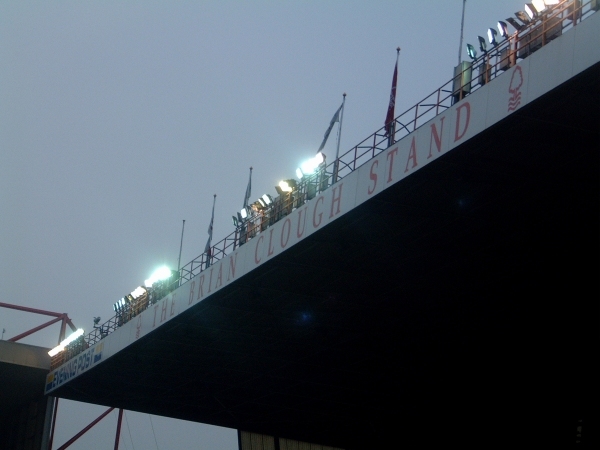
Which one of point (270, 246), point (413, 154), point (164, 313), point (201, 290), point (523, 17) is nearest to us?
point (413, 154)

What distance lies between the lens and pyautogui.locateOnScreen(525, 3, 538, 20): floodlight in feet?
86.7

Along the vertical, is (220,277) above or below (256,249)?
above

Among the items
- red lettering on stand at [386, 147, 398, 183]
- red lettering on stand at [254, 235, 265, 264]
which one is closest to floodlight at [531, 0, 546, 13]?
red lettering on stand at [386, 147, 398, 183]

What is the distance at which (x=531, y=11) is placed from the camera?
2681 cm

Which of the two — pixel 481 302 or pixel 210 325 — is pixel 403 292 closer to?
pixel 481 302

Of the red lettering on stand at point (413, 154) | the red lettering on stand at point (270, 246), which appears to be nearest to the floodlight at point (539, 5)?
the red lettering on stand at point (413, 154)

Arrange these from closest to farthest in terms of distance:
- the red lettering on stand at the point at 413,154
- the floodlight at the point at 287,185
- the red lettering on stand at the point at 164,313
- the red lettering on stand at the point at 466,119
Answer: the red lettering on stand at the point at 466,119 < the red lettering on stand at the point at 413,154 < the floodlight at the point at 287,185 < the red lettering on stand at the point at 164,313

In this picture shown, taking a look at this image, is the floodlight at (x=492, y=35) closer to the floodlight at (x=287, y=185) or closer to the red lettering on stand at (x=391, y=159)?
the red lettering on stand at (x=391, y=159)

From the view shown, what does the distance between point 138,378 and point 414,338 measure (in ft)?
55.7

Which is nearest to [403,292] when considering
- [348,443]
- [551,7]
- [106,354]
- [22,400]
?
[551,7]

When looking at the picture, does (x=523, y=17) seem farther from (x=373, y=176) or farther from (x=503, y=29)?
(x=373, y=176)

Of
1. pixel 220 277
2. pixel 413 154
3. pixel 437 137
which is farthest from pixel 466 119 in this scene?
pixel 220 277

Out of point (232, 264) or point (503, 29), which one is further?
point (232, 264)

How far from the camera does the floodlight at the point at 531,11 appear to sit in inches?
1040
